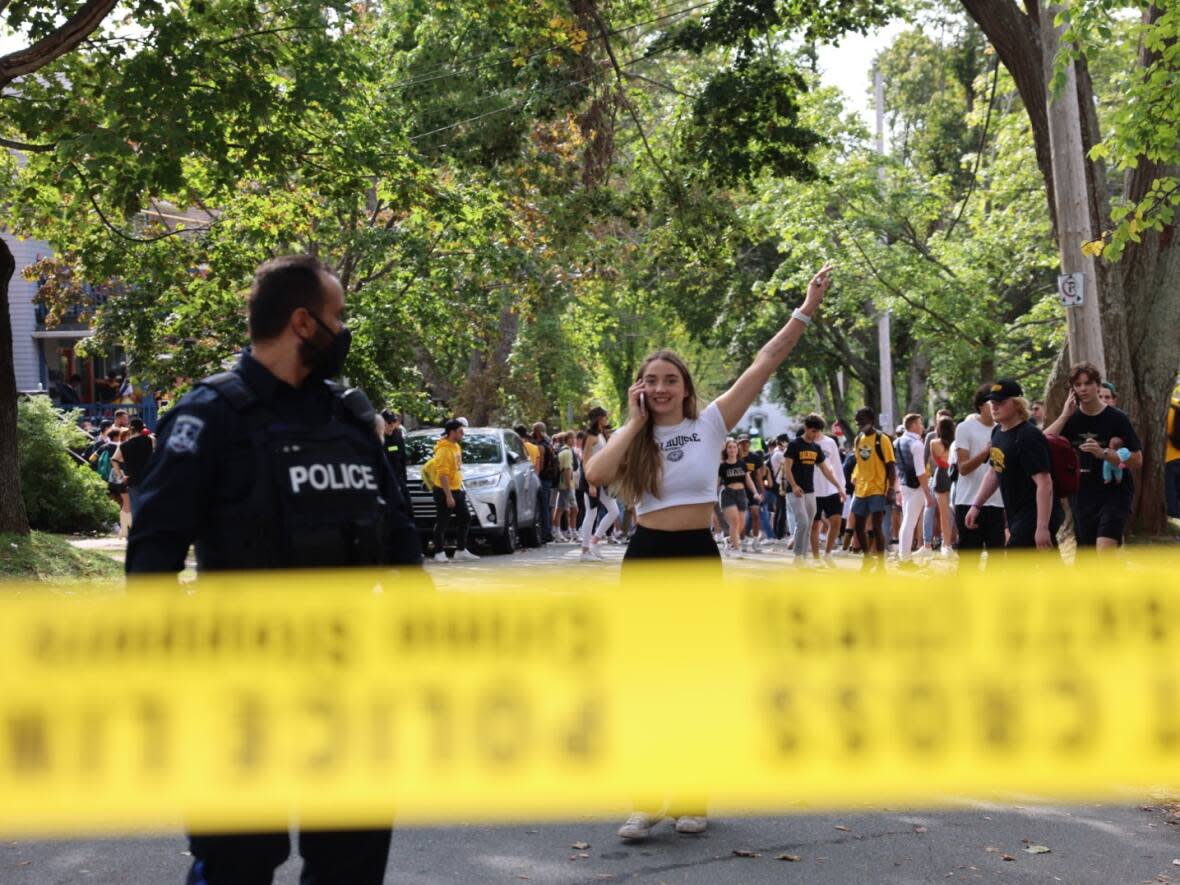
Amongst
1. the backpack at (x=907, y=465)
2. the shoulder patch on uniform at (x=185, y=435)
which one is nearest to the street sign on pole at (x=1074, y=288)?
the backpack at (x=907, y=465)

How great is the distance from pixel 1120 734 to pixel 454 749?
2390mm

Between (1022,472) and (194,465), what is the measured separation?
272 inches

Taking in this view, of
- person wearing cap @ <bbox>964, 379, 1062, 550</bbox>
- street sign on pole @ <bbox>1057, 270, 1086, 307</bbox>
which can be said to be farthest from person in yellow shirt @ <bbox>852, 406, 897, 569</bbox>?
person wearing cap @ <bbox>964, 379, 1062, 550</bbox>

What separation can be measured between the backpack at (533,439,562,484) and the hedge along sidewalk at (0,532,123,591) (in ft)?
37.4

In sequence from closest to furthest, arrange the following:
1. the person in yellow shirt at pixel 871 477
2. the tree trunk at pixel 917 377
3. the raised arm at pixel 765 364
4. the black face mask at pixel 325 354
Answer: the black face mask at pixel 325 354 → the raised arm at pixel 765 364 → the person in yellow shirt at pixel 871 477 → the tree trunk at pixel 917 377

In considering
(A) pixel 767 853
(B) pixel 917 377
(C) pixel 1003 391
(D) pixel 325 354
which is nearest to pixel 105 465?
(C) pixel 1003 391

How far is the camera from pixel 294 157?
16859 millimetres

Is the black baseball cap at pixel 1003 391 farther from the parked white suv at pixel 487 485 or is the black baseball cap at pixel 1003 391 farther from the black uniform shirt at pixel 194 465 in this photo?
the parked white suv at pixel 487 485

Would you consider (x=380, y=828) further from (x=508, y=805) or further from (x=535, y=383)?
(x=535, y=383)

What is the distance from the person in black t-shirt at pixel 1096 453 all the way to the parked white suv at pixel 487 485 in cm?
1207

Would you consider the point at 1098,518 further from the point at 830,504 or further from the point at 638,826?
the point at 830,504

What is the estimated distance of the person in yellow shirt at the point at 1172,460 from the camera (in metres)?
16.6

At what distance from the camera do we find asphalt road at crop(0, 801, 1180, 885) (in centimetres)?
546

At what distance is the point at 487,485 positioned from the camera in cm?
2208
